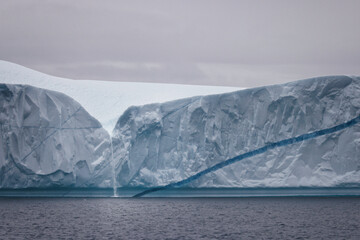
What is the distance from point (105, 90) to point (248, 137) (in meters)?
11.2

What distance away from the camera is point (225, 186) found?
19703 mm

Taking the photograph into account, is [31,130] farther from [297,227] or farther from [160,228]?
[297,227]

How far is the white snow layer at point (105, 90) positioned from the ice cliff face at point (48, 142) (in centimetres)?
540

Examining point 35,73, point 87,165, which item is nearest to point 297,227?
point 87,165

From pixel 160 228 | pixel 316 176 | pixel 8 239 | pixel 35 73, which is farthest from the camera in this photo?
pixel 35 73

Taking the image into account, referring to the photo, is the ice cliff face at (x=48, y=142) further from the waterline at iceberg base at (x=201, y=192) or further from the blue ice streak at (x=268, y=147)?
the blue ice streak at (x=268, y=147)

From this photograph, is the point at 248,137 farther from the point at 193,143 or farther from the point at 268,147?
the point at 193,143

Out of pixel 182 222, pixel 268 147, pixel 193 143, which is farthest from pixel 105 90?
pixel 182 222

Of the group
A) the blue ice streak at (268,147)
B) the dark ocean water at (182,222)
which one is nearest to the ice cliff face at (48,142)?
the dark ocean water at (182,222)

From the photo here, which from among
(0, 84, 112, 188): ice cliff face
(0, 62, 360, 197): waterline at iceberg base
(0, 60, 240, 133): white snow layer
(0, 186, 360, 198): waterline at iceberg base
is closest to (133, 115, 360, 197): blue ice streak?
(0, 62, 360, 197): waterline at iceberg base

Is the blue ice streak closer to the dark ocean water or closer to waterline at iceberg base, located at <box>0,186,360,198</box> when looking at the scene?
waterline at iceberg base, located at <box>0,186,360,198</box>

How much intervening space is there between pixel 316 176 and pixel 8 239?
11116 mm

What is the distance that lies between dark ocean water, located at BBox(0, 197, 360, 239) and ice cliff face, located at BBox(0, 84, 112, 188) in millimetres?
1050

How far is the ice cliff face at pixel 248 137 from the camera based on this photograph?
1947 cm
